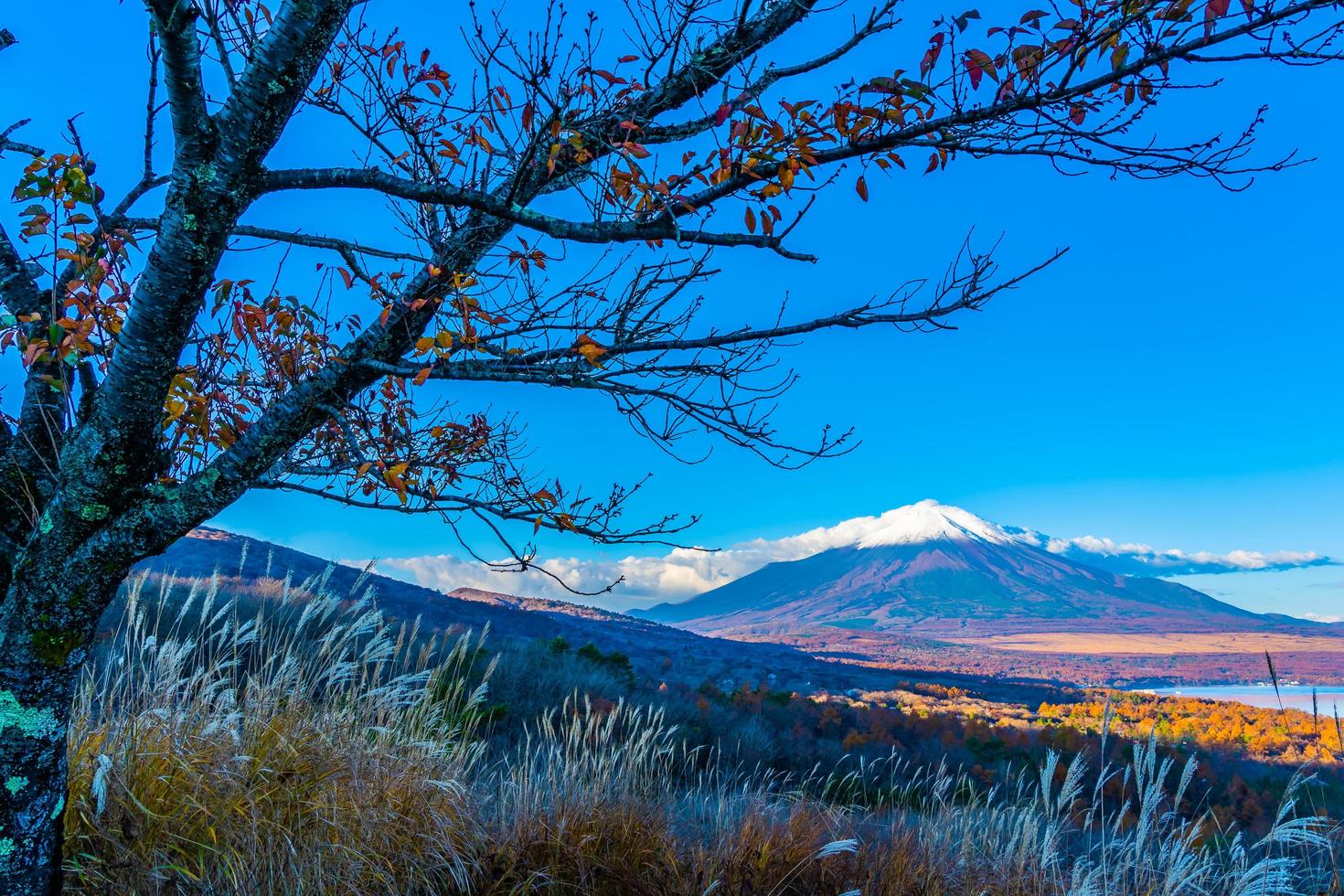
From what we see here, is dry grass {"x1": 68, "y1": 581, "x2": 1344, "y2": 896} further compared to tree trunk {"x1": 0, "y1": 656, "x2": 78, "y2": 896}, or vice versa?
dry grass {"x1": 68, "y1": 581, "x2": 1344, "y2": 896}

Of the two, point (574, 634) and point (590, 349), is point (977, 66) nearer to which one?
point (590, 349)

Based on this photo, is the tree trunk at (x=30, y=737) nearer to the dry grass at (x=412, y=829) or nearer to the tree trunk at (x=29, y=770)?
the tree trunk at (x=29, y=770)

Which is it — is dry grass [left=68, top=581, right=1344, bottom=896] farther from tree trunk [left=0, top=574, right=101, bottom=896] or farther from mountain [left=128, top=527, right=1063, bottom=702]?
mountain [left=128, top=527, right=1063, bottom=702]

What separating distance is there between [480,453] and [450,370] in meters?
0.91

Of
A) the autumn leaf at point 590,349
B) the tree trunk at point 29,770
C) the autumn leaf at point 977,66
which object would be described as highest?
the autumn leaf at point 977,66

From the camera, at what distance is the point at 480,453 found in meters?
3.59

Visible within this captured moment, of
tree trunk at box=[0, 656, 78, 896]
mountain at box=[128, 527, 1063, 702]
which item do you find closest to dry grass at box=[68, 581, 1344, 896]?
tree trunk at box=[0, 656, 78, 896]

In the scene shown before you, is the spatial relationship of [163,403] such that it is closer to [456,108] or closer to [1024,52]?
[456,108]

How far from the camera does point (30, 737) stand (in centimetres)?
258

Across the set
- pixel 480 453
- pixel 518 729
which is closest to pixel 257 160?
pixel 480 453

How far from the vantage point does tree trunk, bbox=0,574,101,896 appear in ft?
8.37

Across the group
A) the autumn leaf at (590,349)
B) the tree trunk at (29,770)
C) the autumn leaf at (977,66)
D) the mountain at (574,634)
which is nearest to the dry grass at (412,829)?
the tree trunk at (29,770)

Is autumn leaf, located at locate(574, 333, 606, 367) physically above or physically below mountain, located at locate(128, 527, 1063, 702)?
above

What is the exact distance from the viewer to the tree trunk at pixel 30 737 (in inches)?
100
